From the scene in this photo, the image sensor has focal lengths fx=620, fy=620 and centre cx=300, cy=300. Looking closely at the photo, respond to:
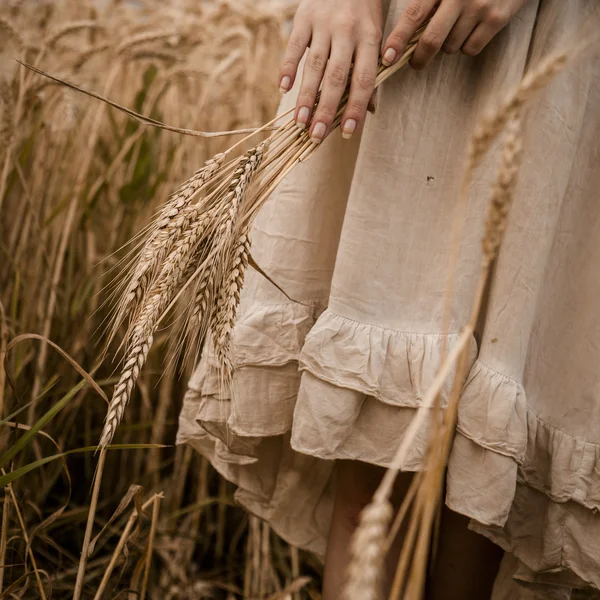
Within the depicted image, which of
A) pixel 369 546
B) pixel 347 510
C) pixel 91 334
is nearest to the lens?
pixel 369 546

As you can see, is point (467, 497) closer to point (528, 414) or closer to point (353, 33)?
point (528, 414)

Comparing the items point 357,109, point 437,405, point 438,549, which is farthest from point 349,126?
point 438,549

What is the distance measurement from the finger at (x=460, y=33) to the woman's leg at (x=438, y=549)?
0.48 m

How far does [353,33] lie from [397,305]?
11.5 inches

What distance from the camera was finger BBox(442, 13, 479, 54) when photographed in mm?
616

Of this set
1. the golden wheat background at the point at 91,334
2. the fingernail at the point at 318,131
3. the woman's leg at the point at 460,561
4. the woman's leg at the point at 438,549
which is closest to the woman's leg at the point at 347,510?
the woman's leg at the point at 438,549

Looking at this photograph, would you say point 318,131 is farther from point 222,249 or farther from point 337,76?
point 222,249

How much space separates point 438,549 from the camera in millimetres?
894

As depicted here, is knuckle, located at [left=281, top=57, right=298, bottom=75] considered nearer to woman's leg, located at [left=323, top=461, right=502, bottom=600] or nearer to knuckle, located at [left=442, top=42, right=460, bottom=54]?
knuckle, located at [left=442, top=42, right=460, bottom=54]

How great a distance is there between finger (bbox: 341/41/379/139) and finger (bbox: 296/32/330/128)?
0.12 feet

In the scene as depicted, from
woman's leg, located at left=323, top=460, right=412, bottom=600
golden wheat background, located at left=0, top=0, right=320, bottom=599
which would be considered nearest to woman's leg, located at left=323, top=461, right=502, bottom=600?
woman's leg, located at left=323, top=460, right=412, bottom=600

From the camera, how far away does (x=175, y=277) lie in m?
0.53

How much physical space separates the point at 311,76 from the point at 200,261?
0.23 m

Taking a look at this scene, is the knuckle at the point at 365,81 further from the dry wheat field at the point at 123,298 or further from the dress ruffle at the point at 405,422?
the dress ruffle at the point at 405,422
